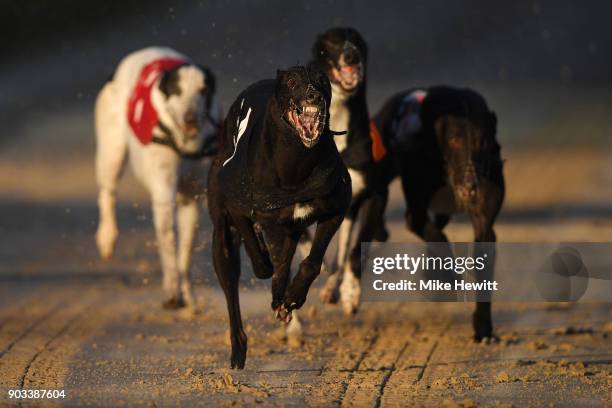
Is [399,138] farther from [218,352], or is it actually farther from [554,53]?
[554,53]

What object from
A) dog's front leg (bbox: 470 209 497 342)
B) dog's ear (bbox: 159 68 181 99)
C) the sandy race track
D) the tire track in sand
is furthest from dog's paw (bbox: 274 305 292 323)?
dog's ear (bbox: 159 68 181 99)

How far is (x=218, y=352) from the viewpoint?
8.25 m

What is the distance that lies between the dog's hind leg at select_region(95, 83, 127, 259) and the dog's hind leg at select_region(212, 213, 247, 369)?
330cm

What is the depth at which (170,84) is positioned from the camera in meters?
9.98

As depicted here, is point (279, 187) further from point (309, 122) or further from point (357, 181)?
point (357, 181)

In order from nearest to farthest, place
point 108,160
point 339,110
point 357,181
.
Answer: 1. point 339,110
2. point 357,181
3. point 108,160

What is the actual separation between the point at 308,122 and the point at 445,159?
2526mm

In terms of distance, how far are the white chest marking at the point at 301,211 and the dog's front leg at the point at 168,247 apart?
2.98 meters

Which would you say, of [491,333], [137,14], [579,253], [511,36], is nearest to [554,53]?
[511,36]

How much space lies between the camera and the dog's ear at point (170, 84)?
997 centimetres

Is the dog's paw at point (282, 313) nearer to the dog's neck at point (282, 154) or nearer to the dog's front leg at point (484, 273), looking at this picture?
the dog's neck at point (282, 154)

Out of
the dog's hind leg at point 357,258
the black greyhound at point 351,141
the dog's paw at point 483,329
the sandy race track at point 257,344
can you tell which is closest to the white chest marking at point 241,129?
the sandy race track at point 257,344

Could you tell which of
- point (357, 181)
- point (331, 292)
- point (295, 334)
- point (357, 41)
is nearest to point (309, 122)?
point (357, 41)

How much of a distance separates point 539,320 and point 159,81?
277cm
